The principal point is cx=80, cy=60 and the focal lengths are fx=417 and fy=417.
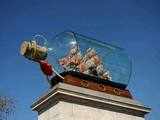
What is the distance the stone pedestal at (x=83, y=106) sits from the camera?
10805mm

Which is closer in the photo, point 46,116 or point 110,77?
point 46,116

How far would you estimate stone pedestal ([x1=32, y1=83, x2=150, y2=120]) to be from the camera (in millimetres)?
10805

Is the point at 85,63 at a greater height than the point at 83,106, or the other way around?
the point at 85,63

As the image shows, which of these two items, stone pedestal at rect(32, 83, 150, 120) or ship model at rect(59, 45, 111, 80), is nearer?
stone pedestal at rect(32, 83, 150, 120)

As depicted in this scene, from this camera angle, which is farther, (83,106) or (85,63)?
(85,63)

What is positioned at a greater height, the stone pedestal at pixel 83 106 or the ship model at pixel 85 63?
the ship model at pixel 85 63

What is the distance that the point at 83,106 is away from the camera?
11.1 meters

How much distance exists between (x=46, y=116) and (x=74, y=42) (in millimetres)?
2308

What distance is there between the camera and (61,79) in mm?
11648

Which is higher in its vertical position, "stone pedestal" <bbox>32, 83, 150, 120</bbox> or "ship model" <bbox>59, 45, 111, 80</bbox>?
"ship model" <bbox>59, 45, 111, 80</bbox>

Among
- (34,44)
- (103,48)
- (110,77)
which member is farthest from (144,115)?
(34,44)

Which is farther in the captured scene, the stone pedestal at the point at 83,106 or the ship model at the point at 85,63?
the ship model at the point at 85,63

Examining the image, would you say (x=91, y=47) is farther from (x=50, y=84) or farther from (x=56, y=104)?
(x=56, y=104)

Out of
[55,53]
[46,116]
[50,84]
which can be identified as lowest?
[46,116]
